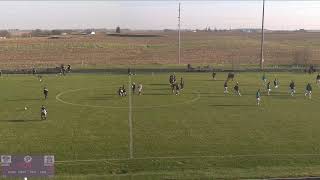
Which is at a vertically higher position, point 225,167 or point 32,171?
point 32,171

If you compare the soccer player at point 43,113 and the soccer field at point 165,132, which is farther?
the soccer player at point 43,113

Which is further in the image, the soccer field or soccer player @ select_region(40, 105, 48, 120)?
soccer player @ select_region(40, 105, 48, 120)

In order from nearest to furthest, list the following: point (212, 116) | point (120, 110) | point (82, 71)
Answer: point (212, 116) < point (120, 110) < point (82, 71)

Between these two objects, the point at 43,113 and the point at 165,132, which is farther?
the point at 43,113

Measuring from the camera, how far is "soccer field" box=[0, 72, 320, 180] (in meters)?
24.5

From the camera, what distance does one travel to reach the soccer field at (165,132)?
24531 millimetres

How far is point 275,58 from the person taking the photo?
10456 cm

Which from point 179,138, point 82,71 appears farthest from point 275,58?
point 179,138

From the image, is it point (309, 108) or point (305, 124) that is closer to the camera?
point (305, 124)

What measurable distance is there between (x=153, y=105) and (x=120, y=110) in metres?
3.80

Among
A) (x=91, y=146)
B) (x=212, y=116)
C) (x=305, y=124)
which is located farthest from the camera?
(x=212, y=116)

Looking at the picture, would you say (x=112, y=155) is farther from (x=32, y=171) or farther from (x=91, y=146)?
(x=32, y=171)

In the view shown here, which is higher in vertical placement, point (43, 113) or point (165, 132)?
point (43, 113)

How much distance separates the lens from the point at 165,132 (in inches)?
1276
